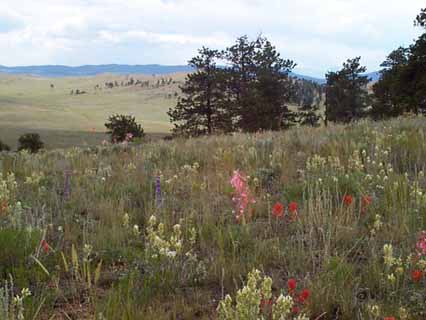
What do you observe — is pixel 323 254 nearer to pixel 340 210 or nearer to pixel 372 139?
pixel 340 210

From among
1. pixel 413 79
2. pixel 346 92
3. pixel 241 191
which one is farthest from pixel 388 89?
pixel 241 191

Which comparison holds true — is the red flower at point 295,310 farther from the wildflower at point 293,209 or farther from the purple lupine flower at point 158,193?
the purple lupine flower at point 158,193

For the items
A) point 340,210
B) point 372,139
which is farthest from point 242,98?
point 340,210

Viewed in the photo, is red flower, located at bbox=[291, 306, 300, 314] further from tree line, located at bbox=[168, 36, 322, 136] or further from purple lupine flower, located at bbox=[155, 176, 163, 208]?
tree line, located at bbox=[168, 36, 322, 136]

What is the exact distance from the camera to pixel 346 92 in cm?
5859

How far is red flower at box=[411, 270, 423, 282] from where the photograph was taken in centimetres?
275

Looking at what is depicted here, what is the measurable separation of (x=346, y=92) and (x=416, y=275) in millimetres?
58456

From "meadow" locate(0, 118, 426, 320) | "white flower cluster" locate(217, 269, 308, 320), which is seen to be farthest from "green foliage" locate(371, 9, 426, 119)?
"white flower cluster" locate(217, 269, 308, 320)

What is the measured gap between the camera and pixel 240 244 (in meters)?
3.67

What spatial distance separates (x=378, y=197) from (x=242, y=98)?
46470 millimetres

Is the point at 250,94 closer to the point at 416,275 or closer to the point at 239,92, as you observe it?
the point at 239,92

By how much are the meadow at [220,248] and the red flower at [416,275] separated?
0.03ft

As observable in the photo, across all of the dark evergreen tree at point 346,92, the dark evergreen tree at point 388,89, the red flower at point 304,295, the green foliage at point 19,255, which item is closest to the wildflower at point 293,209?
the red flower at point 304,295

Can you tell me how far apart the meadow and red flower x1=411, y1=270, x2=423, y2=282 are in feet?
0.03
